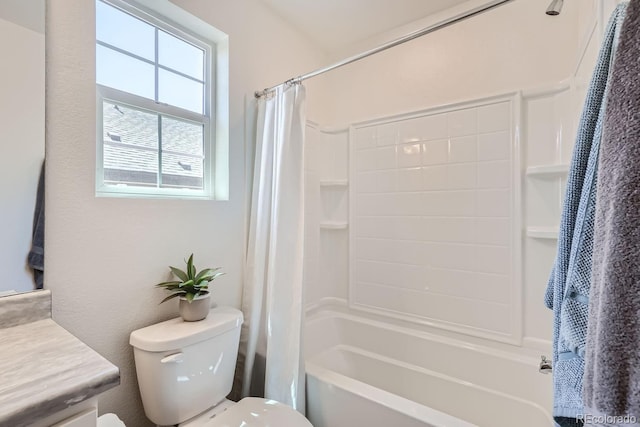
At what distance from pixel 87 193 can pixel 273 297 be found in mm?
900

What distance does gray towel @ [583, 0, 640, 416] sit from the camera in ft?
1.37

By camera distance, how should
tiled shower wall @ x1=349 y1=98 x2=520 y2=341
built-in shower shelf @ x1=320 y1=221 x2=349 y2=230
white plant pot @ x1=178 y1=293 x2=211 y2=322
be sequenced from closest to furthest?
1. white plant pot @ x1=178 y1=293 x2=211 y2=322
2. tiled shower wall @ x1=349 y1=98 x2=520 y2=341
3. built-in shower shelf @ x1=320 y1=221 x2=349 y2=230

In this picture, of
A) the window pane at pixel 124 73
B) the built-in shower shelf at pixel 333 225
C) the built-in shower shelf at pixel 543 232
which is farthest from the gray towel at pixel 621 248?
the built-in shower shelf at pixel 333 225

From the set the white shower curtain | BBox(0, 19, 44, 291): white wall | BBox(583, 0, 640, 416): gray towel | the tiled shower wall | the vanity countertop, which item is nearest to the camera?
BBox(583, 0, 640, 416): gray towel

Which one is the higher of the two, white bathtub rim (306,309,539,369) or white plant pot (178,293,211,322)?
white plant pot (178,293,211,322)

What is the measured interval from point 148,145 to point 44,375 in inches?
41.1

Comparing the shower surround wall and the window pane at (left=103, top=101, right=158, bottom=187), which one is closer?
the window pane at (left=103, top=101, right=158, bottom=187)

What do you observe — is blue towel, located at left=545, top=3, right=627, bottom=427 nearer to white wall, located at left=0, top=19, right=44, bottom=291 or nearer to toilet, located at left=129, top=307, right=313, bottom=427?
toilet, located at left=129, top=307, right=313, bottom=427

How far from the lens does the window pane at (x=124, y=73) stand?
4.07 ft

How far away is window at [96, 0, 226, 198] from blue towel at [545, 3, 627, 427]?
5.02ft

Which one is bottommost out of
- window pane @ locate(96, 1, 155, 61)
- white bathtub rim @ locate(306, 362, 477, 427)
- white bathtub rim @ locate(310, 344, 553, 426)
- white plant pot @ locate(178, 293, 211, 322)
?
white bathtub rim @ locate(310, 344, 553, 426)

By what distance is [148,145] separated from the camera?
1.39 m

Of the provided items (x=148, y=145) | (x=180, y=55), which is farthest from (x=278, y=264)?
(x=180, y=55)

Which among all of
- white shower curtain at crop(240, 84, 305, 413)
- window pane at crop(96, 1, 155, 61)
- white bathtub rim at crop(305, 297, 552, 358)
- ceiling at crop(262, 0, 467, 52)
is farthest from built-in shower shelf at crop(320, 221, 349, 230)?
window pane at crop(96, 1, 155, 61)
